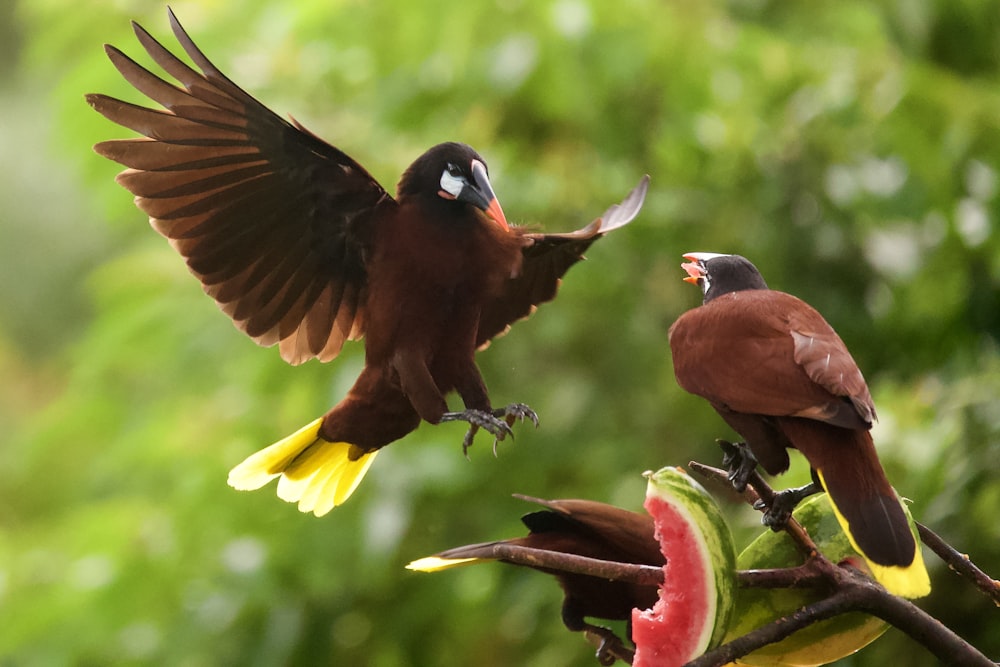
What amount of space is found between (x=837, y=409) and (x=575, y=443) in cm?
126

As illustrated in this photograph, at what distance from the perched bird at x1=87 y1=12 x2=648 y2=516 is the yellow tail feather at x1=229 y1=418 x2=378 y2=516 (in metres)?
0.02

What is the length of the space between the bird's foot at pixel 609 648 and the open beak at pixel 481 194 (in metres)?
0.29

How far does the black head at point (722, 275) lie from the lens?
68 centimetres

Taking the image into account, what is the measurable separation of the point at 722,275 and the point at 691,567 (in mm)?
182

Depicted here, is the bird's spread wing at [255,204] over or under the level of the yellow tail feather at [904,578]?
over

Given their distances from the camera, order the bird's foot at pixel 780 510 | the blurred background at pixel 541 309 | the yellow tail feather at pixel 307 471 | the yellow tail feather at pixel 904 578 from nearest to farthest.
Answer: the yellow tail feather at pixel 904 578
the bird's foot at pixel 780 510
the yellow tail feather at pixel 307 471
the blurred background at pixel 541 309

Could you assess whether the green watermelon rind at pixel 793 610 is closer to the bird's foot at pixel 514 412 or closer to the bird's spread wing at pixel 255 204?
the bird's foot at pixel 514 412

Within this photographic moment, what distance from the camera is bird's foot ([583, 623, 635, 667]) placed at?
0.74 meters

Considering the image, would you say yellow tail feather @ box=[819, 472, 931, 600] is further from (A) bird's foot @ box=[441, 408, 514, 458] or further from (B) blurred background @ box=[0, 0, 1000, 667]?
(B) blurred background @ box=[0, 0, 1000, 667]

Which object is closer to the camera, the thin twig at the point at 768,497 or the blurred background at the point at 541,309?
the thin twig at the point at 768,497

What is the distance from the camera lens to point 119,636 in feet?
5.85

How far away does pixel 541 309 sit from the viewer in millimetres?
1806

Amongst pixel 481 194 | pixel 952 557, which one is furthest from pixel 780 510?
pixel 481 194

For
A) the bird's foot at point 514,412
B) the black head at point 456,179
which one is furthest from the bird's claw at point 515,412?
the black head at point 456,179
